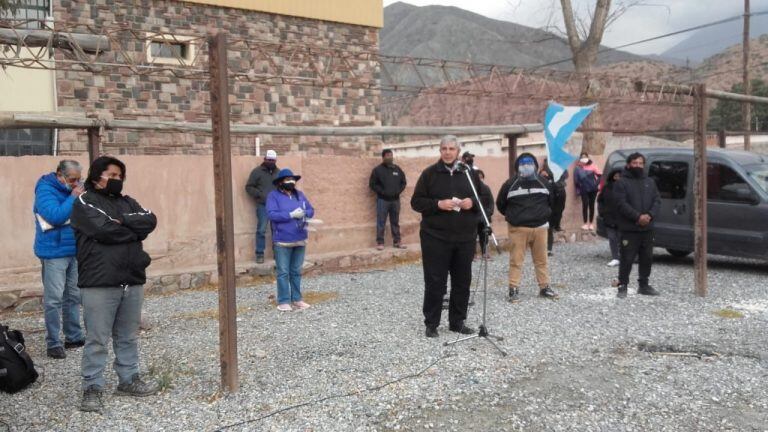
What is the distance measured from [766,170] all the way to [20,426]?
9619 mm

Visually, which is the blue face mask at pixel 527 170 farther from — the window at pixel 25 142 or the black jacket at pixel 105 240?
the window at pixel 25 142

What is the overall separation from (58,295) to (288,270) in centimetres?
239

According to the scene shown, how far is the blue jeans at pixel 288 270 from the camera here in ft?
23.4

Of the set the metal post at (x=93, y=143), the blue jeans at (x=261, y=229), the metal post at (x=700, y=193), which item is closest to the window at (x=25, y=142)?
the blue jeans at (x=261, y=229)

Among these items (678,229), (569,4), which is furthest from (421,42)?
(678,229)

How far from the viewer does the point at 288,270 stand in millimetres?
7234

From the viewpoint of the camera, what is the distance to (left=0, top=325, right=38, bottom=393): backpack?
469cm

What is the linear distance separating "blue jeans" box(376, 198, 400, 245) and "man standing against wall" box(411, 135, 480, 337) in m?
4.80

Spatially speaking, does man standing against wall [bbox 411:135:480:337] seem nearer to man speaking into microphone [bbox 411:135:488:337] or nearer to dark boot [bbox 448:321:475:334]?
man speaking into microphone [bbox 411:135:488:337]

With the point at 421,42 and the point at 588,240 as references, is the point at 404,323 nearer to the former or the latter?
the point at 588,240

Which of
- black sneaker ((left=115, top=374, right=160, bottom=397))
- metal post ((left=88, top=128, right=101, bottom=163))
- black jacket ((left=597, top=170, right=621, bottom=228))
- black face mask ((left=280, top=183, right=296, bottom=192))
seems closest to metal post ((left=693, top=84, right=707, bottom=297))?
Answer: black jacket ((left=597, top=170, right=621, bottom=228))

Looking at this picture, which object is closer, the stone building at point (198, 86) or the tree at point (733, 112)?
the stone building at point (198, 86)

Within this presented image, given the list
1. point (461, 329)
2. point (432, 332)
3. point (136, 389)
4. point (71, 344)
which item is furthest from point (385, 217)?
point (136, 389)

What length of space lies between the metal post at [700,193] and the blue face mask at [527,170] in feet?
7.00
